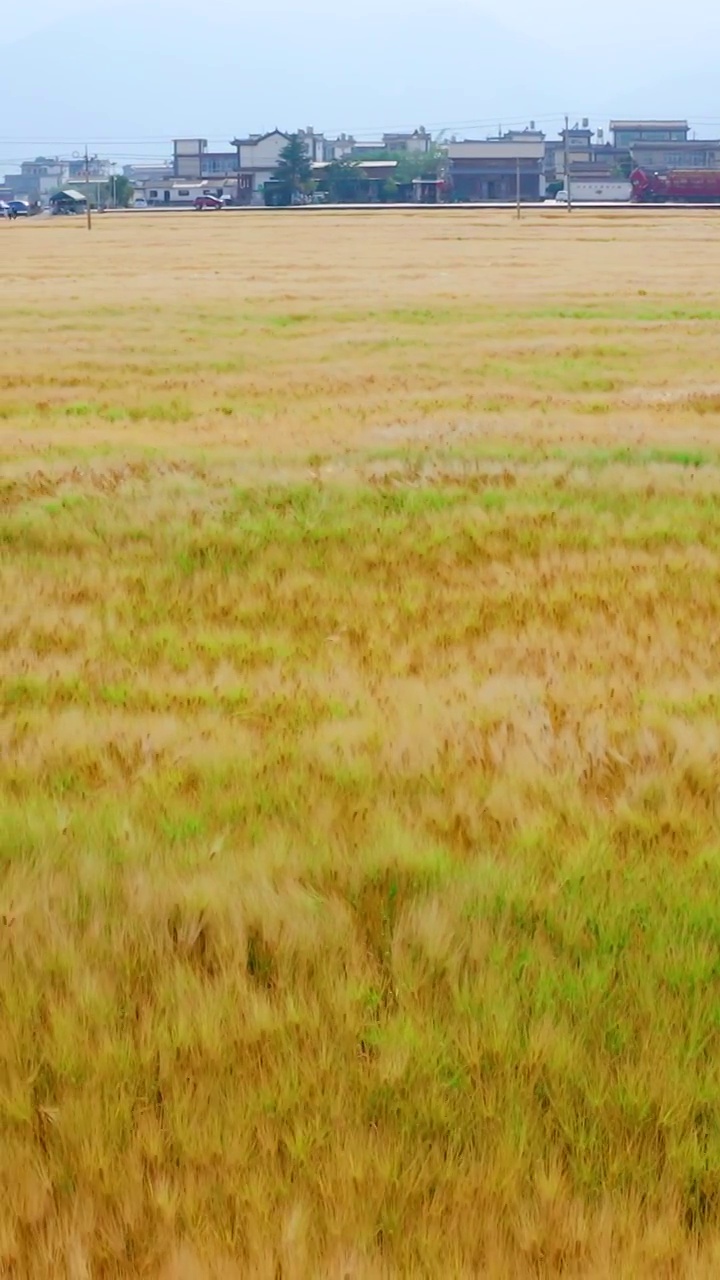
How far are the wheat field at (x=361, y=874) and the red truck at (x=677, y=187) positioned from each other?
180676 millimetres

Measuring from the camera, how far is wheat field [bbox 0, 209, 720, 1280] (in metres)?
2.99

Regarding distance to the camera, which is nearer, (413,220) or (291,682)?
(291,682)

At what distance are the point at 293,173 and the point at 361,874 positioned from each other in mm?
187824

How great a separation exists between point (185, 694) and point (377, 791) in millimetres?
→ 2050

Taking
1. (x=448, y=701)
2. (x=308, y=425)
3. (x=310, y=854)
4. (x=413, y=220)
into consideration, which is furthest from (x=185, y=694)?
(x=413, y=220)

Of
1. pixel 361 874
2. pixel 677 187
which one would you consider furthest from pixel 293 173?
pixel 361 874

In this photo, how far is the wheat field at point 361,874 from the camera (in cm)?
299

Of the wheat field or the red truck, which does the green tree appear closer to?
the red truck

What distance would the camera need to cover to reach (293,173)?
7180 inches

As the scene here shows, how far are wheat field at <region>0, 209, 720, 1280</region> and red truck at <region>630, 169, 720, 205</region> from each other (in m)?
181

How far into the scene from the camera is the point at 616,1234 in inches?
113

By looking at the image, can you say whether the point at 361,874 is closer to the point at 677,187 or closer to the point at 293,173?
the point at 293,173

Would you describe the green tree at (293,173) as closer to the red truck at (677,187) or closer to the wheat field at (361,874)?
the red truck at (677,187)

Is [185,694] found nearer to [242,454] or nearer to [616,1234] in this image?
[616,1234]
